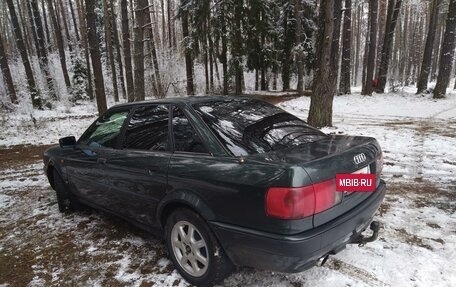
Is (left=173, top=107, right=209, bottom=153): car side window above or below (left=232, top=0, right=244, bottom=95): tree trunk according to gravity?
below

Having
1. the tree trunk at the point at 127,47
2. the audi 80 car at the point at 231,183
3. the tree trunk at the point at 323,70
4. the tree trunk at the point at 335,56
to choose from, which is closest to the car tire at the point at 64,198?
the audi 80 car at the point at 231,183

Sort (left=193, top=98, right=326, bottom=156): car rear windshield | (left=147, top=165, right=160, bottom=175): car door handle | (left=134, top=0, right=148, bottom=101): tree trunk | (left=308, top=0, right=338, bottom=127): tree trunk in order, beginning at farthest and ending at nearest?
(left=134, top=0, right=148, bottom=101): tree trunk, (left=308, top=0, right=338, bottom=127): tree trunk, (left=147, top=165, right=160, bottom=175): car door handle, (left=193, top=98, right=326, bottom=156): car rear windshield

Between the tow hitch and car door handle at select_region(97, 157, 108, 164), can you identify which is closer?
the tow hitch

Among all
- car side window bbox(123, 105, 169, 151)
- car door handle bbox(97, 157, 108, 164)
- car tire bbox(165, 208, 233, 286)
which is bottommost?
car tire bbox(165, 208, 233, 286)

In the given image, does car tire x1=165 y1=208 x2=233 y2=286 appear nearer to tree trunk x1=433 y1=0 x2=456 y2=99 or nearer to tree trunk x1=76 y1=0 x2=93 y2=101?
tree trunk x1=433 y1=0 x2=456 y2=99

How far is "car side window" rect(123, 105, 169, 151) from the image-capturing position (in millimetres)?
3176

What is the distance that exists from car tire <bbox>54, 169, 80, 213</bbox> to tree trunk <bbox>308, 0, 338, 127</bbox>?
6293 millimetres

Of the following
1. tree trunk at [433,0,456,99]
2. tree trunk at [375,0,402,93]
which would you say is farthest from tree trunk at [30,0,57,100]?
tree trunk at [433,0,456,99]

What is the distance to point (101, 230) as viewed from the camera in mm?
4094

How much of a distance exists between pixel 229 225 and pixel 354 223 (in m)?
0.98

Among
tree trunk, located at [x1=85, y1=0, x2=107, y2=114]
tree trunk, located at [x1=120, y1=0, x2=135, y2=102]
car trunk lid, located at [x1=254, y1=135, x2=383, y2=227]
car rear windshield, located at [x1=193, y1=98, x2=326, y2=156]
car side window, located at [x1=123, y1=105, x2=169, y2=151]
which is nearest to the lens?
car trunk lid, located at [x1=254, y1=135, x2=383, y2=227]

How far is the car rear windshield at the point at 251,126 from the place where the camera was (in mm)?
2722

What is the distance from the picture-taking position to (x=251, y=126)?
2967 mm

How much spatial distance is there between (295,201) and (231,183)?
19.3 inches
